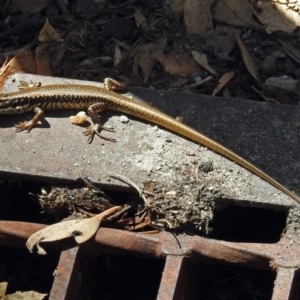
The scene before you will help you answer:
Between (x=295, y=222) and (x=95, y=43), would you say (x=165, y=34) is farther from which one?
(x=295, y=222)

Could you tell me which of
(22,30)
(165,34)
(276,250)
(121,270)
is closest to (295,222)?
(276,250)

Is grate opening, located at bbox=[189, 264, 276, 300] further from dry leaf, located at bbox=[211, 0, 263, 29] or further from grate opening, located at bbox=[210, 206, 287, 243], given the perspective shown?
dry leaf, located at bbox=[211, 0, 263, 29]

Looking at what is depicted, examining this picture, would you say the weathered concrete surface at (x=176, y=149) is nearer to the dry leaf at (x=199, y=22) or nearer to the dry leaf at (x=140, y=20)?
the dry leaf at (x=199, y=22)

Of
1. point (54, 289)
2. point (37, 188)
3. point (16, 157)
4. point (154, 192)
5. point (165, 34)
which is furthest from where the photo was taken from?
point (165, 34)

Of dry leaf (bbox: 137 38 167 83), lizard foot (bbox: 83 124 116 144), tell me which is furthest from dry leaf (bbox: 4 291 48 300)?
dry leaf (bbox: 137 38 167 83)

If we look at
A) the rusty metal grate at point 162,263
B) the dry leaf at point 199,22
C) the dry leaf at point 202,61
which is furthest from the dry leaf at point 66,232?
the dry leaf at point 199,22

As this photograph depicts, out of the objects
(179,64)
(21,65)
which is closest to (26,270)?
(21,65)
